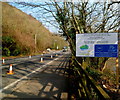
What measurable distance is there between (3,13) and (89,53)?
27.7 metres

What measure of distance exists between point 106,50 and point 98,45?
1.03 feet

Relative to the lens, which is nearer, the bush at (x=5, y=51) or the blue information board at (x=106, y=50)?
the blue information board at (x=106, y=50)

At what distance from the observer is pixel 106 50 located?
3994 millimetres

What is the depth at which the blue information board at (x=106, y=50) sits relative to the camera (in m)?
3.94

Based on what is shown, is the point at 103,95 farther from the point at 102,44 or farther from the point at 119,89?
the point at 119,89

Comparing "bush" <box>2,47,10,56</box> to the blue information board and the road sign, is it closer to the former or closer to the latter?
the road sign

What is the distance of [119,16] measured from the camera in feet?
18.9

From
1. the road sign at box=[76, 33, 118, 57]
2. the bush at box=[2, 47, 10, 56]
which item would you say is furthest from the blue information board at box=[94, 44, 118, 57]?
the bush at box=[2, 47, 10, 56]

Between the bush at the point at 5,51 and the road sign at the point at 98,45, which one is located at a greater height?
the road sign at the point at 98,45

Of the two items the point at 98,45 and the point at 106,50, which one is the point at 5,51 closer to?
the point at 98,45

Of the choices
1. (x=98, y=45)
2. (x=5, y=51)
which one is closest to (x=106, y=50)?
(x=98, y=45)

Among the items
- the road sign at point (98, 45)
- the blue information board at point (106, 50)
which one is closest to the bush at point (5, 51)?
the road sign at point (98, 45)

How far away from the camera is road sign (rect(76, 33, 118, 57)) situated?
13.1 ft

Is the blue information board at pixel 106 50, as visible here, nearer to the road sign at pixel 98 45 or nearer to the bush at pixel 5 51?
the road sign at pixel 98 45
